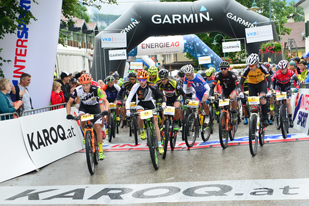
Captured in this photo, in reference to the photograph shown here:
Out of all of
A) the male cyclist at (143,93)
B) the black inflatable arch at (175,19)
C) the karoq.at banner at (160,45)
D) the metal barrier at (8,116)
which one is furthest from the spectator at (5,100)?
the karoq.at banner at (160,45)

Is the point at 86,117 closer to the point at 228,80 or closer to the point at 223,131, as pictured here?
the point at 223,131

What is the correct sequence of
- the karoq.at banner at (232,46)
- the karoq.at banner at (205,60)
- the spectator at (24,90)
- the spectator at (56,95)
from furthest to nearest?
the karoq.at banner at (205,60)
the karoq.at banner at (232,46)
the spectator at (56,95)
the spectator at (24,90)

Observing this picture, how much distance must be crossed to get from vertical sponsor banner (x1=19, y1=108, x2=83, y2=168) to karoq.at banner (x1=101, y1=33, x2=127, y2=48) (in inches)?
429

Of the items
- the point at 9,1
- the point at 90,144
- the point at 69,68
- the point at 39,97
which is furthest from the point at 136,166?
the point at 69,68

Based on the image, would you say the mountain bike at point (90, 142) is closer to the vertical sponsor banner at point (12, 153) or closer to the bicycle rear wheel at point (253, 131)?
the vertical sponsor banner at point (12, 153)

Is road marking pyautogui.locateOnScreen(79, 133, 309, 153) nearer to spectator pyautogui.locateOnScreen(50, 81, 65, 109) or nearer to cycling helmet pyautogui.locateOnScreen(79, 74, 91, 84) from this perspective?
spectator pyautogui.locateOnScreen(50, 81, 65, 109)

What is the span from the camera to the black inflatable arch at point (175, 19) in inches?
869

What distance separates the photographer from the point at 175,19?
2220cm

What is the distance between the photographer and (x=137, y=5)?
22234 millimetres

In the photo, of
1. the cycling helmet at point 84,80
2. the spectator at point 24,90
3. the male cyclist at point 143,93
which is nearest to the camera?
the cycling helmet at point 84,80

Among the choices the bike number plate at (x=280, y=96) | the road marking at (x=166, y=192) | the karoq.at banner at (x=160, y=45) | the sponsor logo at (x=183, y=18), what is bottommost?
the road marking at (x=166, y=192)

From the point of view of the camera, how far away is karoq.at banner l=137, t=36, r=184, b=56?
27.8 metres

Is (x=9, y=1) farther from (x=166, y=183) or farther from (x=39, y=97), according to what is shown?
(x=166, y=183)

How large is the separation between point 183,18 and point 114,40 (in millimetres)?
3975
